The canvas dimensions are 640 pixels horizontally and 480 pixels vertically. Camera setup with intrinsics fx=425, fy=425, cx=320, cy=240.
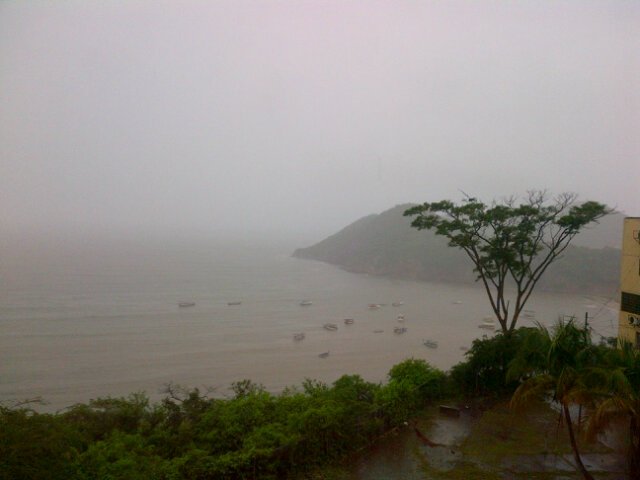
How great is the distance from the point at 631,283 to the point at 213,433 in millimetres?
9530

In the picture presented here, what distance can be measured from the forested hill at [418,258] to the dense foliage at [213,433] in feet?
149

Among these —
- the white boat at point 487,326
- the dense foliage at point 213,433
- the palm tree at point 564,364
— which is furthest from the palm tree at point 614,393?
the white boat at point 487,326

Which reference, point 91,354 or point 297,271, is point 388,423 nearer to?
point 91,354

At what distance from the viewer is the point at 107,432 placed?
255 inches

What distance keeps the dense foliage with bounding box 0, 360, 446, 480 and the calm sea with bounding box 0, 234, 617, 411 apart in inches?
418

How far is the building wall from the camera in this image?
31.0ft

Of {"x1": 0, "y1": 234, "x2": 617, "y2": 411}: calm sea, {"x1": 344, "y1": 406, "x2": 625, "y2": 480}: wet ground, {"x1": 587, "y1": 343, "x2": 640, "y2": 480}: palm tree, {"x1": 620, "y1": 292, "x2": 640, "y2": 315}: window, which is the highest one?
{"x1": 620, "y1": 292, "x2": 640, "y2": 315}: window

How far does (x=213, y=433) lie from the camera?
5648mm

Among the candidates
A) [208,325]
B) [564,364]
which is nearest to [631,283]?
[564,364]

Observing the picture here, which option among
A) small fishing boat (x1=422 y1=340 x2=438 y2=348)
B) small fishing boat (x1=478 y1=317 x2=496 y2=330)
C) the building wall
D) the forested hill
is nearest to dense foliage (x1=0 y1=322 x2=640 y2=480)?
the building wall

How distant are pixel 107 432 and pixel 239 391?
7.14 ft

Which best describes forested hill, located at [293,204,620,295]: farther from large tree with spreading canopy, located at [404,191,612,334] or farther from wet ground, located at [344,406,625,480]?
wet ground, located at [344,406,625,480]

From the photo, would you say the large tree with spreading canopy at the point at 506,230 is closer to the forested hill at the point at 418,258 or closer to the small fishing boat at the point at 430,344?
the small fishing boat at the point at 430,344

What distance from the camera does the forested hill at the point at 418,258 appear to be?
4559 centimetres
